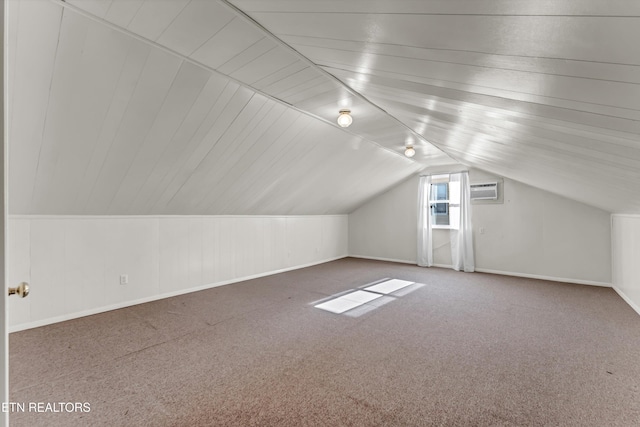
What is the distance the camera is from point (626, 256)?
13.0 ft

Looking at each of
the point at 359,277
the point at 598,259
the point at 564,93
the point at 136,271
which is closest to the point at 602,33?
the point at 564,93

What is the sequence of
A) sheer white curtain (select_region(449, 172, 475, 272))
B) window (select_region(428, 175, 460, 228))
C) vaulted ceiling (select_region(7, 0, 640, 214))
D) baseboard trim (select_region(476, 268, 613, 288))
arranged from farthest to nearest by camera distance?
window (select_region(428, 175, 460, 228)) → sheer white curtain (select_region(449, 172, 475, 272)) → baseboard trim (select_region(476, 268, 613, 288)) → vaulted ceiling (select_region(7, 0, 640, 214))

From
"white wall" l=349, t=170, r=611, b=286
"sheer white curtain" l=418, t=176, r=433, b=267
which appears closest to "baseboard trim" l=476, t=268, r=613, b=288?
"white wall" l=349, t=170, r=611, b=286

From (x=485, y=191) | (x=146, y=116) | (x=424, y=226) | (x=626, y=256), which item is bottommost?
(x=626, y=256)

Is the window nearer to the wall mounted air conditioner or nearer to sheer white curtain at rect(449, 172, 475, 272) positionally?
sheer white curtain at rect(449, 172, 475, 272)

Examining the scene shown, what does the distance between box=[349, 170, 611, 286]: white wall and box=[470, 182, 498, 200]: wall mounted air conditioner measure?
0.44 ft

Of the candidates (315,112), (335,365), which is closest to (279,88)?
(315,112)

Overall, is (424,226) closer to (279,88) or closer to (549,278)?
(549,278)

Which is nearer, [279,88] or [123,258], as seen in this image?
[279,88]

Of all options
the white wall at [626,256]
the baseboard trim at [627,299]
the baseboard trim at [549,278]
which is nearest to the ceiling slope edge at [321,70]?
the white wall at [626,256]

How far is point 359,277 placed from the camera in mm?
5453

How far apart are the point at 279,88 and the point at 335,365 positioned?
7.70 ft

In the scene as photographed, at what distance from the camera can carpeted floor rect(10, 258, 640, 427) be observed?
1.77m

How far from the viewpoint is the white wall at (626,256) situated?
357 centimetres
